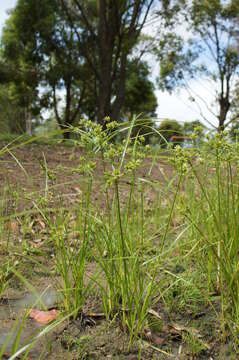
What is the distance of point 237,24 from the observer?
16.0 meters

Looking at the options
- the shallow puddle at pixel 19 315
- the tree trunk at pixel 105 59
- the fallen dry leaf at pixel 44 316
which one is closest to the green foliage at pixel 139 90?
the tree trunk at pixel 105 59

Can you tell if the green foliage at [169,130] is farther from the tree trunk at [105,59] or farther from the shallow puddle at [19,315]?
the tree trunk at [105,59]

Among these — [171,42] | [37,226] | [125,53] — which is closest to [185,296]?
[37,226]

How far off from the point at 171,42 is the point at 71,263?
14.2 metres

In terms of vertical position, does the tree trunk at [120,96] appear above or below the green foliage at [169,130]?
above

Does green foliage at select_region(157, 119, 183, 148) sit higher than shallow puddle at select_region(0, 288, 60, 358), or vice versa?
green foliage at select_region(157, 119, 183, 148)

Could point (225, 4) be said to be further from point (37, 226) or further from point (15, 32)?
point (37, 226)

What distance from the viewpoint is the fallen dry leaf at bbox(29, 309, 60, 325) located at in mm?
1312

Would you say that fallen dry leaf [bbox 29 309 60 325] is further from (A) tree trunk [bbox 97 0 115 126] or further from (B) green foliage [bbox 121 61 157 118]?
(B) green foliage [bbox 121 61 157 118]

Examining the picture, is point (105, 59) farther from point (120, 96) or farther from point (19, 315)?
point (19, 315)

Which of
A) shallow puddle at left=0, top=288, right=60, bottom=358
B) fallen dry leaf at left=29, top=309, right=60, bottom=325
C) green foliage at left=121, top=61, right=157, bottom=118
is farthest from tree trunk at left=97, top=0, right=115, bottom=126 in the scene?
fallen dry leaf at left=29, top=309, right=60, bottom=325

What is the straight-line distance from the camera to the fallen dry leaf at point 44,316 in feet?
4.30

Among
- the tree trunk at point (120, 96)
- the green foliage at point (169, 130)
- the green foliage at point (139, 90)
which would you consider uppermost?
the green foliage at point (139, 90)

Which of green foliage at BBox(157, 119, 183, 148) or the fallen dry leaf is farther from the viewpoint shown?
the fallen dry leaf
